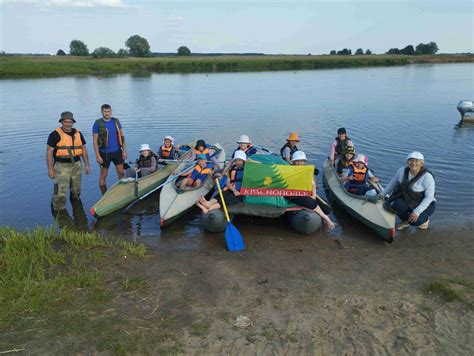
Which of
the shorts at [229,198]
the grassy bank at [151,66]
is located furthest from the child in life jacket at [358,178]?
the grassy bank at [151,66]

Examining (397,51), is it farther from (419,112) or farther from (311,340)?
(311,340)

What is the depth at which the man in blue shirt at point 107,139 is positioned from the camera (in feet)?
30.2

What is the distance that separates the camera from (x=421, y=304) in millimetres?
4922

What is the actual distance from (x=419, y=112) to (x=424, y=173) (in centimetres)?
1674

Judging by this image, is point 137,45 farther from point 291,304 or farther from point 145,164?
point 291,304

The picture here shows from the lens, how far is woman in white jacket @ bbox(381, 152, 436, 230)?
23.6ft

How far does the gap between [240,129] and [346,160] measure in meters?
8.48

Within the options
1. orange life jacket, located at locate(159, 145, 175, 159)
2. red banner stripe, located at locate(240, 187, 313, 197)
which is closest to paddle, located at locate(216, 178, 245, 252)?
red banner stripe, located at locate(240, 187, 313, 197)

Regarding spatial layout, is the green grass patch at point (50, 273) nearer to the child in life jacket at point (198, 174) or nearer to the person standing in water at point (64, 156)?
the person standing in water at point (64, 156)

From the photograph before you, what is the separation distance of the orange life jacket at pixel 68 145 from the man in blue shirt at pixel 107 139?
628mm

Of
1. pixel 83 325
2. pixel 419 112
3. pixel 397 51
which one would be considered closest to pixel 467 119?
pixel 419 112

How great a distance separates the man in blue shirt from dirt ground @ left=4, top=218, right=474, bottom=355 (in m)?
3.69

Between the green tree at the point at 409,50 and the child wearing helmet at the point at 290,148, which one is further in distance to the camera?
the green tree at the point at 409,50

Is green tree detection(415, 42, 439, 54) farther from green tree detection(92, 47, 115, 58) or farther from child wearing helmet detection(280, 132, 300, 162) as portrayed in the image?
child wearing helmet detection(280, 132, 300, 162)
